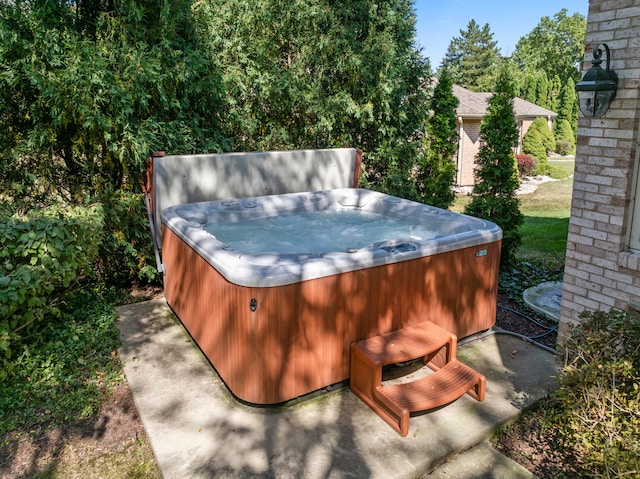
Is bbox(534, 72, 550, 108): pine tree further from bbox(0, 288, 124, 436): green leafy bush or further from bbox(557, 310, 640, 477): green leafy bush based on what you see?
bbox(0, 288, 124, 436): green leafy bush

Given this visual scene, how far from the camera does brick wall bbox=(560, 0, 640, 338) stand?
9.68 ft

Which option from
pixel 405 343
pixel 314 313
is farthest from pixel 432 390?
pixel 314 313

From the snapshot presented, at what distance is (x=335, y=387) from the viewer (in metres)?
3.09

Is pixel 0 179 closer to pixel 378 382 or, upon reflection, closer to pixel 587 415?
pixel 378 382

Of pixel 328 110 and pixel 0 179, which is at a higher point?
pixel 328 110

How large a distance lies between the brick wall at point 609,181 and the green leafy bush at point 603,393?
520mm

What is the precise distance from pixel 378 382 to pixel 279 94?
16.1 ft

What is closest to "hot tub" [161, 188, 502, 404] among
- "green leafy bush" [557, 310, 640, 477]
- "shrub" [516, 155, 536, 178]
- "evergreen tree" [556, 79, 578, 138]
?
"green leafy bush" [557, 310, 640, 477]

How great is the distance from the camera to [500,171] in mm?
5660

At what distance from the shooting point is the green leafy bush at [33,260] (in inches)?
117

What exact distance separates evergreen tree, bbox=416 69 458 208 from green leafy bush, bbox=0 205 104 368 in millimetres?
4909

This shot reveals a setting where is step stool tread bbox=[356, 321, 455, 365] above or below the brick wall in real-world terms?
below

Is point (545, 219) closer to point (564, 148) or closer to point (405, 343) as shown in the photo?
point (405, 343)

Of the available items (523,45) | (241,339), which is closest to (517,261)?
(241,339)
